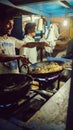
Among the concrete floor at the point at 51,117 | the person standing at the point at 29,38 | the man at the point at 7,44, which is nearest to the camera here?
the concrete floor at the point at 51,117

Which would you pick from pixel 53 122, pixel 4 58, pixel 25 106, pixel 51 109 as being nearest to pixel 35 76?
pixel 4 58

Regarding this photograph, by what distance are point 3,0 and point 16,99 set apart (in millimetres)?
3527

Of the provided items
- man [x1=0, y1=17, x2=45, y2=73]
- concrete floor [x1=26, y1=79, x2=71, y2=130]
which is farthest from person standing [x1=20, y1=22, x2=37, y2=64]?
concrete floor [x1=26, y1=79, x2=71, y2=130]

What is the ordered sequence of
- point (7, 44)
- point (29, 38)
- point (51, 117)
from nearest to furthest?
1. point (51, 117)
2. point (7, 44)
3. point (29, 38)

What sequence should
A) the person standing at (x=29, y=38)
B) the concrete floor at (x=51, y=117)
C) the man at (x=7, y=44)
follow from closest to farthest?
the concrete floor at (x=51, y=117), the man at (x=7, y=44), the person standing at (x=29, y=38)

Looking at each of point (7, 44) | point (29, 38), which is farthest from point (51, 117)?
point (29, 38)

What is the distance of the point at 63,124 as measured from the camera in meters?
1.88

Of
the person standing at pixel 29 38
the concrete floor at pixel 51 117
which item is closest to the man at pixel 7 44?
the person standing at pixel 29 38

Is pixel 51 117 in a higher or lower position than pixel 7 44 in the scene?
lower

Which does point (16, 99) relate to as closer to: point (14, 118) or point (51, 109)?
point (14, 118)

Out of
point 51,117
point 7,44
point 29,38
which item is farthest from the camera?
point 29,38

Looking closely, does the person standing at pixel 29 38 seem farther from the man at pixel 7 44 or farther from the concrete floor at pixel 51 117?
the concrete floor at pixel 51 117

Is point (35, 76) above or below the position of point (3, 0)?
below

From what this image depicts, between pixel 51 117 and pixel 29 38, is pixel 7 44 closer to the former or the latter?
pixel 29 38
